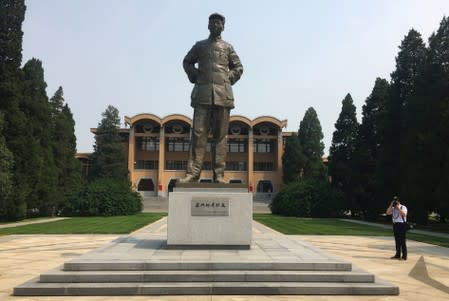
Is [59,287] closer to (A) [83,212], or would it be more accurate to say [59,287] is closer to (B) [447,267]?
(B) [447,267]

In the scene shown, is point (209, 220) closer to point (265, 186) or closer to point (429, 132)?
point (429, 132)

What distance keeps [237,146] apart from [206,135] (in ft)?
171

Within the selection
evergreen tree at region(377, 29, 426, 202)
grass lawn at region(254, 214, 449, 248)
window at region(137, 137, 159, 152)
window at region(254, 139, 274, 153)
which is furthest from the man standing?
window at region(137, 137, 159, 152)

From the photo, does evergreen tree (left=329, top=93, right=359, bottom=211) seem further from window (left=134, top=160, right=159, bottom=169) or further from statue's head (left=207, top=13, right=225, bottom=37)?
window (left=134, top=160, right=159, bottom=169)

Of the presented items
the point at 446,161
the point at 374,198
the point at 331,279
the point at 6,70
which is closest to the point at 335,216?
Result: the point at 374,198

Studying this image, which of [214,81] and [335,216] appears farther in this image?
[335,216]

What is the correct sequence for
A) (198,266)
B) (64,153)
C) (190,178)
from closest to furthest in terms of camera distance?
(198,266) < (190,178) < (64,153)

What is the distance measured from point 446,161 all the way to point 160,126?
42.0m

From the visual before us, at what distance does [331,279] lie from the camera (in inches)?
277

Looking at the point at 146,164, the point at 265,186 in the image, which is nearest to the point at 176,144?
the point at 146,164

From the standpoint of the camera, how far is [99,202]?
32.4 metres

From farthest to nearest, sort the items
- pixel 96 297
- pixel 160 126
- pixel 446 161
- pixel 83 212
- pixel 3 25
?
pixel 160 126
pixel 83 212
pixel 3 25
pixel 446 161
pixel 96 297

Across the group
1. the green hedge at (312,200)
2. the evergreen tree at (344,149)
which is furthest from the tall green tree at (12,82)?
the evergreen tree at (344,149)

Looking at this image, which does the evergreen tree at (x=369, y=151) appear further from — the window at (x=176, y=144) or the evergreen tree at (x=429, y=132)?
the window at (x=176, y=144)
